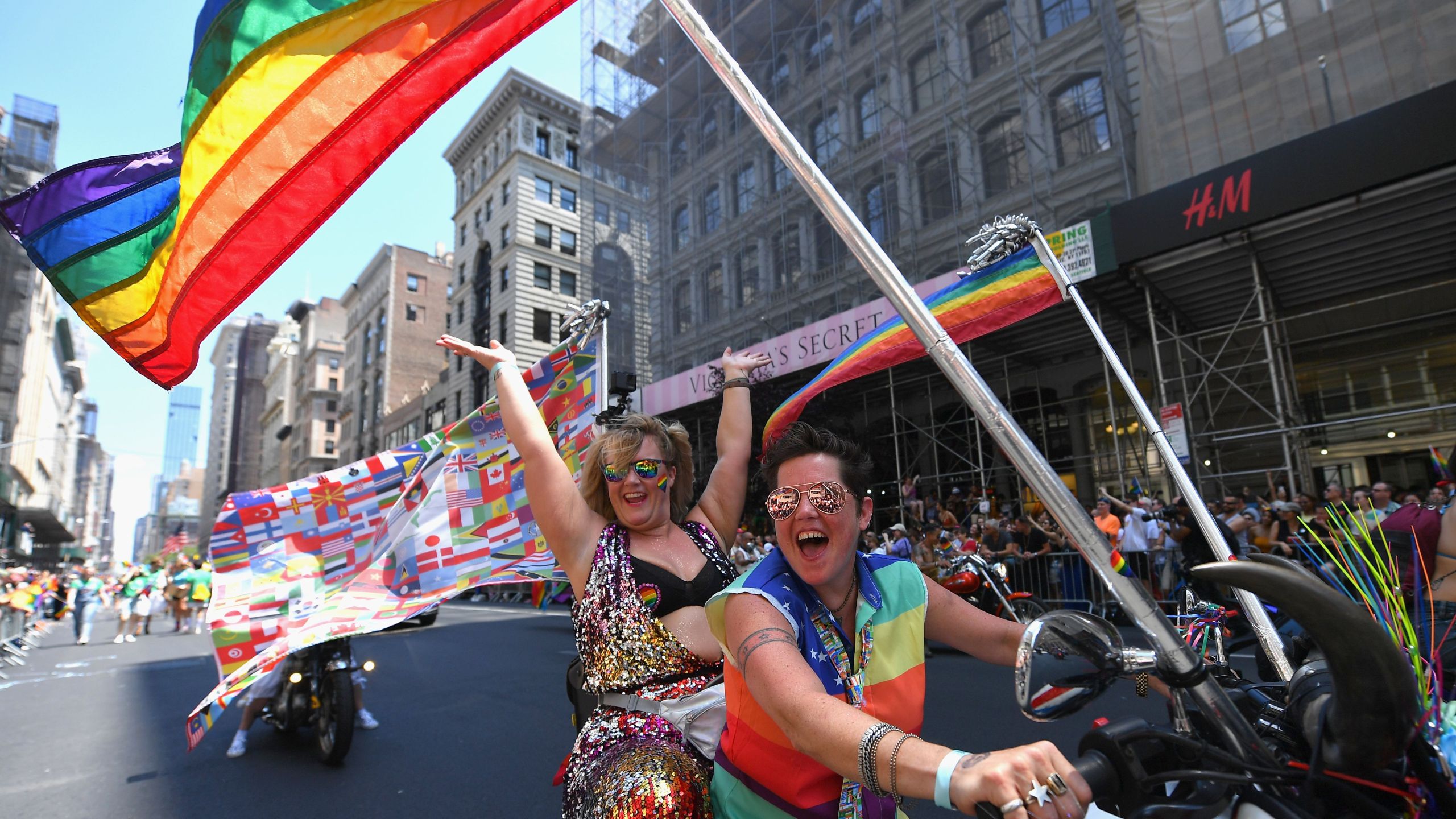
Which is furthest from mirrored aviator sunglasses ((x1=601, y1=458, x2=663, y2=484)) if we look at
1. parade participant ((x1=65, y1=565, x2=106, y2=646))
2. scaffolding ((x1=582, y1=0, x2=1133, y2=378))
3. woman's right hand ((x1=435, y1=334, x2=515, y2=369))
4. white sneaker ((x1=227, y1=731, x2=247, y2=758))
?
parade participant ((x1=65, y1=565, x2=106, y2=646))

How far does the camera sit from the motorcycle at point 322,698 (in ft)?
19.1

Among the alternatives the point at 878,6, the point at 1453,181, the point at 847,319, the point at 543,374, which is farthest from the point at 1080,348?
the point at 543,374

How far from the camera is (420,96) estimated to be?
3012mm

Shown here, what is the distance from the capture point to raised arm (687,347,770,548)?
3.02 metres

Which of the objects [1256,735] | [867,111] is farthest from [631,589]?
[867,111]

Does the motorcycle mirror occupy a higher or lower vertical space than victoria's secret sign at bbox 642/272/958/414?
lower

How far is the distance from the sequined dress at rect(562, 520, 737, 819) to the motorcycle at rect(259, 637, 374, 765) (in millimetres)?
4326

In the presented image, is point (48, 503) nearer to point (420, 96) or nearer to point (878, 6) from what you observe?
point (878, 6)

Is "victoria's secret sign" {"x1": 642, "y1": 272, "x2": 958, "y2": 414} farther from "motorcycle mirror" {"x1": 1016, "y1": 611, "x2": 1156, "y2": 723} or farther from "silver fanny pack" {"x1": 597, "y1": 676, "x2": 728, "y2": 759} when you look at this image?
"motorcycle mirror" {"x1": 1016, "y1": 611, "x2": 1156, "y2": 723}

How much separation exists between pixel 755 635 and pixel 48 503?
91152mm

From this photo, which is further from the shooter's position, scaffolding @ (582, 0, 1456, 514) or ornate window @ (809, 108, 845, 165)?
ornate window @ (809, 108, 845, 165)

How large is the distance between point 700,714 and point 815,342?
1501cm

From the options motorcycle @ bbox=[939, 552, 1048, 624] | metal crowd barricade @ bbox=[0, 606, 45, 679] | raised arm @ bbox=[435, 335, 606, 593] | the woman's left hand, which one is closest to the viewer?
raised arm @ bbox=[435, 335, 606, 593]

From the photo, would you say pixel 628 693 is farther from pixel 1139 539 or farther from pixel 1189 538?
pixel 1139 539
